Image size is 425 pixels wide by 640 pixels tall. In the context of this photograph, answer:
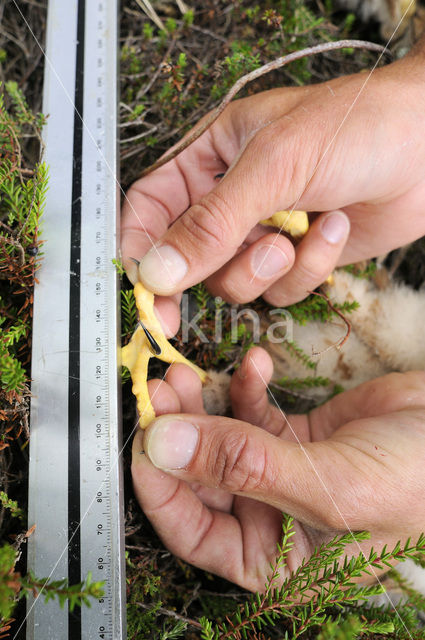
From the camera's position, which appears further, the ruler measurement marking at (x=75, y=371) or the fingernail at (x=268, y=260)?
the fingernail at (x=268, y=260)

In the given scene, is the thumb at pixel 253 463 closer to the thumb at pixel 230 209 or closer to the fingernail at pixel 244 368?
the fingernail at pixel 244 368

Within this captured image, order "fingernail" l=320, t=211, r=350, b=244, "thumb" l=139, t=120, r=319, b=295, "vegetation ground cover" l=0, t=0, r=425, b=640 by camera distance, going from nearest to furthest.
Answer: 1. "vegetation ground cover" l=0, t=0, r=425, b=640
2. "thumb" l=139, t=120, r=319, b=295
3. "fingernail" l=320, t=211, r=350, b=244

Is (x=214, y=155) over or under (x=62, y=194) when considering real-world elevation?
over

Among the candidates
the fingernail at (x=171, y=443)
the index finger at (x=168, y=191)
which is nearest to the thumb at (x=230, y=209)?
the index finger at (x=168, y=191)

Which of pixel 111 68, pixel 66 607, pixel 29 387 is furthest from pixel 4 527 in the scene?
pixel 111 68

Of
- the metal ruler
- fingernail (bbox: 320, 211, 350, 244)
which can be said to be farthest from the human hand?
fingernail (bbox: 320, 211, 350, 244)

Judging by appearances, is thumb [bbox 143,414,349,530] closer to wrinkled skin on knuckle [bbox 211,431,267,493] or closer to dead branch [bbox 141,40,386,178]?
wrinkled skin on knuckle [bbox 211,431,267,493]

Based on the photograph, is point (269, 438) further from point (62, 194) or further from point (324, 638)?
point (62, 194)
